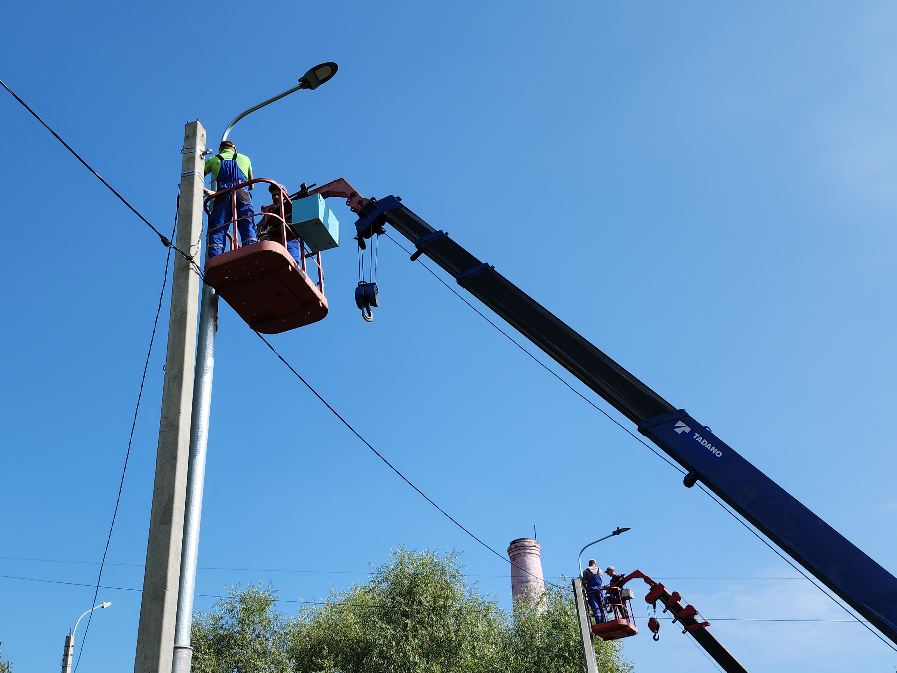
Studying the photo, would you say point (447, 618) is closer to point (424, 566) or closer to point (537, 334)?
point (424, 566)

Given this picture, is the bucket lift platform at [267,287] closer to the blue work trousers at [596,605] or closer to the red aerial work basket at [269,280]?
the red aerial work basket at [269,280]

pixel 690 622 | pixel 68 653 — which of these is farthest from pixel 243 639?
pixel 690 622

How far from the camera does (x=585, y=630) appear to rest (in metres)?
18.4

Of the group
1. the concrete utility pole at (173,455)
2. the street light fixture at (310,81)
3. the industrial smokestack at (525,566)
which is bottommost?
the concrete utility pole at (173,455)

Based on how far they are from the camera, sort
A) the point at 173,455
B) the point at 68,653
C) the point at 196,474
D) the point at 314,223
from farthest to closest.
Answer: the point at 68,653, the point at 314,223, the point at 196,474, the point at 173,455

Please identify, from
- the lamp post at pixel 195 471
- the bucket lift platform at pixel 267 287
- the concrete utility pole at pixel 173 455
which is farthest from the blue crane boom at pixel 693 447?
the concrete utility pole at pixel 173 455

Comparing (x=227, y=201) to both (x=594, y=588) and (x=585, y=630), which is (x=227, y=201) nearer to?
(x=585, y=630)

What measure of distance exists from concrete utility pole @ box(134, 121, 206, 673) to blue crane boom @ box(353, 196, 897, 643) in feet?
17.4

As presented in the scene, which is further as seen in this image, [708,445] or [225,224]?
[708,445]

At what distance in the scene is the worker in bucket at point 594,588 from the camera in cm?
1950

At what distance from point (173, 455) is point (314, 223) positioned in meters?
4.43

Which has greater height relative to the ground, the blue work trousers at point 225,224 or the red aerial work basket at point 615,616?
the blue work trousers at point 225,224

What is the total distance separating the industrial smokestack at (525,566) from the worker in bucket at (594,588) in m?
21.0

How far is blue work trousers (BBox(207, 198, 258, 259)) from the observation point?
8.86m
